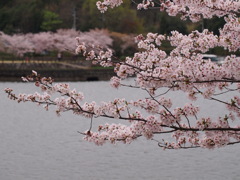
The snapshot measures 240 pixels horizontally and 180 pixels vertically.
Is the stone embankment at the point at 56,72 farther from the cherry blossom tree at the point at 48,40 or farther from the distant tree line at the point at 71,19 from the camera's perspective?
the distant tree line at the point at 71,19

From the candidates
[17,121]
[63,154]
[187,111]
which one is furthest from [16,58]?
[187,111]

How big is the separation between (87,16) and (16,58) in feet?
39.8

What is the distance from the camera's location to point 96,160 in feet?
72.7

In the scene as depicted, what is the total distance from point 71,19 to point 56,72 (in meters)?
24.2

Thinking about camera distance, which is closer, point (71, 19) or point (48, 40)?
point (48, 40)

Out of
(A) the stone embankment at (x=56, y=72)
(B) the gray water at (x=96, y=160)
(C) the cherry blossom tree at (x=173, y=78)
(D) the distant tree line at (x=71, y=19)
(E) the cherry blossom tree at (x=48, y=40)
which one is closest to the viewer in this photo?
(C) the cherry blossom tree at (x=173, y=78)

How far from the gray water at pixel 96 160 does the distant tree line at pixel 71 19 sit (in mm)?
48280

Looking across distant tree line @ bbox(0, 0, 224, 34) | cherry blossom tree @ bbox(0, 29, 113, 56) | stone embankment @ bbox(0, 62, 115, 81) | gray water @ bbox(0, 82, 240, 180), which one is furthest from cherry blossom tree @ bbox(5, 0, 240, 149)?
distant tree line @ bbox(0, 0, 224, 34)

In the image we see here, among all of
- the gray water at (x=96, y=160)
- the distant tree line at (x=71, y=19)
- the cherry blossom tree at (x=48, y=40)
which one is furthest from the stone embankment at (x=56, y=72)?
the gray water at (x=96, y=160)

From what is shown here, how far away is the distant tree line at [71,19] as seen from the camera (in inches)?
3100

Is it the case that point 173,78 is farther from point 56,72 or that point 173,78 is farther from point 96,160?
point 56,72

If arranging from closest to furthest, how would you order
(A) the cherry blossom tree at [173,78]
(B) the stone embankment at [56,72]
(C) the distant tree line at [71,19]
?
(A) the cherry blossom tree at [173,78] → (B) the stone embankment at [56,72] → (C) the distant tree line at [71,19]

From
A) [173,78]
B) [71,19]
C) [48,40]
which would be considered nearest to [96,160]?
[173,78]

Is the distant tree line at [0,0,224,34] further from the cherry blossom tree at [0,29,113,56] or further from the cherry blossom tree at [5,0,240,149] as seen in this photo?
the cherry blossom tree at [5,0,240,149]
